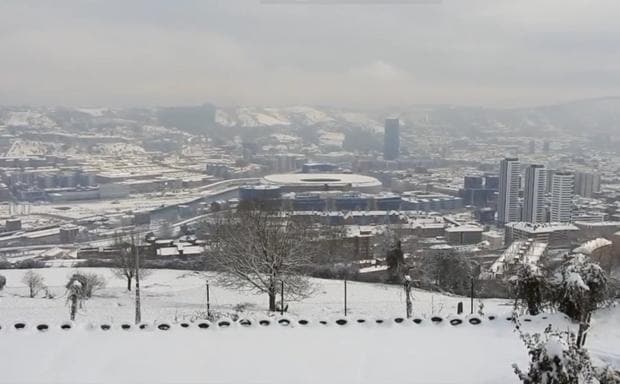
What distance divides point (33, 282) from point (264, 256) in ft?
9.28

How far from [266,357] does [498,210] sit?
31.9ft

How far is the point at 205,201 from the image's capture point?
12219 millimetres

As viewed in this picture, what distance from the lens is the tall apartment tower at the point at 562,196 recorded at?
10014 millimetres

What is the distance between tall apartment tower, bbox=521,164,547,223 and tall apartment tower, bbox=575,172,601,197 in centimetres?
122

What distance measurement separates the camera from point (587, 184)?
1191 centimetres

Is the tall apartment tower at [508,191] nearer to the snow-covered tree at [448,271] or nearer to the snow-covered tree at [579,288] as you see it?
the snow-covered tree at [448,271]

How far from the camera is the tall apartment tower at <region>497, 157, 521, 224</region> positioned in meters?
10.7

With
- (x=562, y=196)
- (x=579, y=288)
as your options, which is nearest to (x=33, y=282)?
(x=579, y=288)

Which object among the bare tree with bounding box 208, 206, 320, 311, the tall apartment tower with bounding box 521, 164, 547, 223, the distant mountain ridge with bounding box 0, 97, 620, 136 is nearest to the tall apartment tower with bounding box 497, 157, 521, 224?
the tall apartment tower with bounding box 521, 164, 547, 223

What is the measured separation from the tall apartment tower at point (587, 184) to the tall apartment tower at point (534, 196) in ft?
3.99

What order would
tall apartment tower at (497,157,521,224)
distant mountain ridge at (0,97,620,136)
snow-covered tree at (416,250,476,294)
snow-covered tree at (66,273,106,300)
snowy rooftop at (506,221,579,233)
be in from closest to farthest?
snow-covered tree at (66,273,106,300) < snow-covered tree at (416,250,476,294) < snowy rooftop at (506,221,579,233) < tall apartment tower at (497,157,521,224) < distant mountain ridge at (0,97,620,136)

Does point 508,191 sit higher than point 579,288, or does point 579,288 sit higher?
point 579,288

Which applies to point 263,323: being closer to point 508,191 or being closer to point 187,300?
point 187,300

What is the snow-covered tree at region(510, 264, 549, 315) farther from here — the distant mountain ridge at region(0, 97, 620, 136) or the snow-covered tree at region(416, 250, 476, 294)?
the distant mountain ridge at region(0, 97, 620, 136)
